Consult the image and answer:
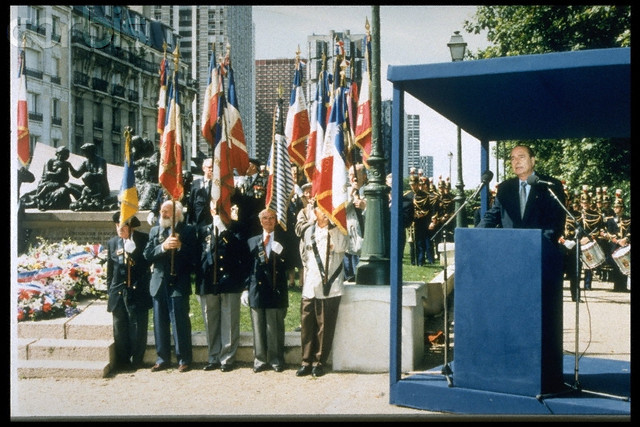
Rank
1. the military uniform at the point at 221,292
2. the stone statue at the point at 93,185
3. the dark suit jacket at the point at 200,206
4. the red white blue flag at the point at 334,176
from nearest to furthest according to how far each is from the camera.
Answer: the red white blue flag at the point at 334,176, the military uniform at the point at 221,292, the dark suit jacket at the point at 200,206, the stone statue at the point at 93,185

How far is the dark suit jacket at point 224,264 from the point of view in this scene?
27.0ft

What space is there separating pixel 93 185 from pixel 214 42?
4.69 meters

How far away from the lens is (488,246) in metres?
6.02

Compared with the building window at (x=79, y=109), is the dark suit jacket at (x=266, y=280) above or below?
below

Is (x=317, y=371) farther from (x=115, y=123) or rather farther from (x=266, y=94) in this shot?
(x=115, y=123)

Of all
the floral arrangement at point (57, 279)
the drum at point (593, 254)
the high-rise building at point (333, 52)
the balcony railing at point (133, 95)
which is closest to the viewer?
the drum at point (593, 254)

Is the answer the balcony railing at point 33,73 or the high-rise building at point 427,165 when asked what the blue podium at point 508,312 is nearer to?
the high-rise building at point 427,165

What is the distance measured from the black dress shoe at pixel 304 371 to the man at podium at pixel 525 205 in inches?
101

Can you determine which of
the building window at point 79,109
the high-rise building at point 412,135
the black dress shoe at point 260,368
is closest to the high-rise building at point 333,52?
the high-rise building at point 412,135

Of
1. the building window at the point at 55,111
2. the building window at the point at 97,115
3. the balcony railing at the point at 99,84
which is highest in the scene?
the balcony railing at the point at 99,84

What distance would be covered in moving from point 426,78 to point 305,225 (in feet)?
8.93

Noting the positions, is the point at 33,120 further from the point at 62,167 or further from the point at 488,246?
the point at 488,246

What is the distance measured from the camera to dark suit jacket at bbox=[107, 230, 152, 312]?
8328mm

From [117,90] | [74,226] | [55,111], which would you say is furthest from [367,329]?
[74,226]
